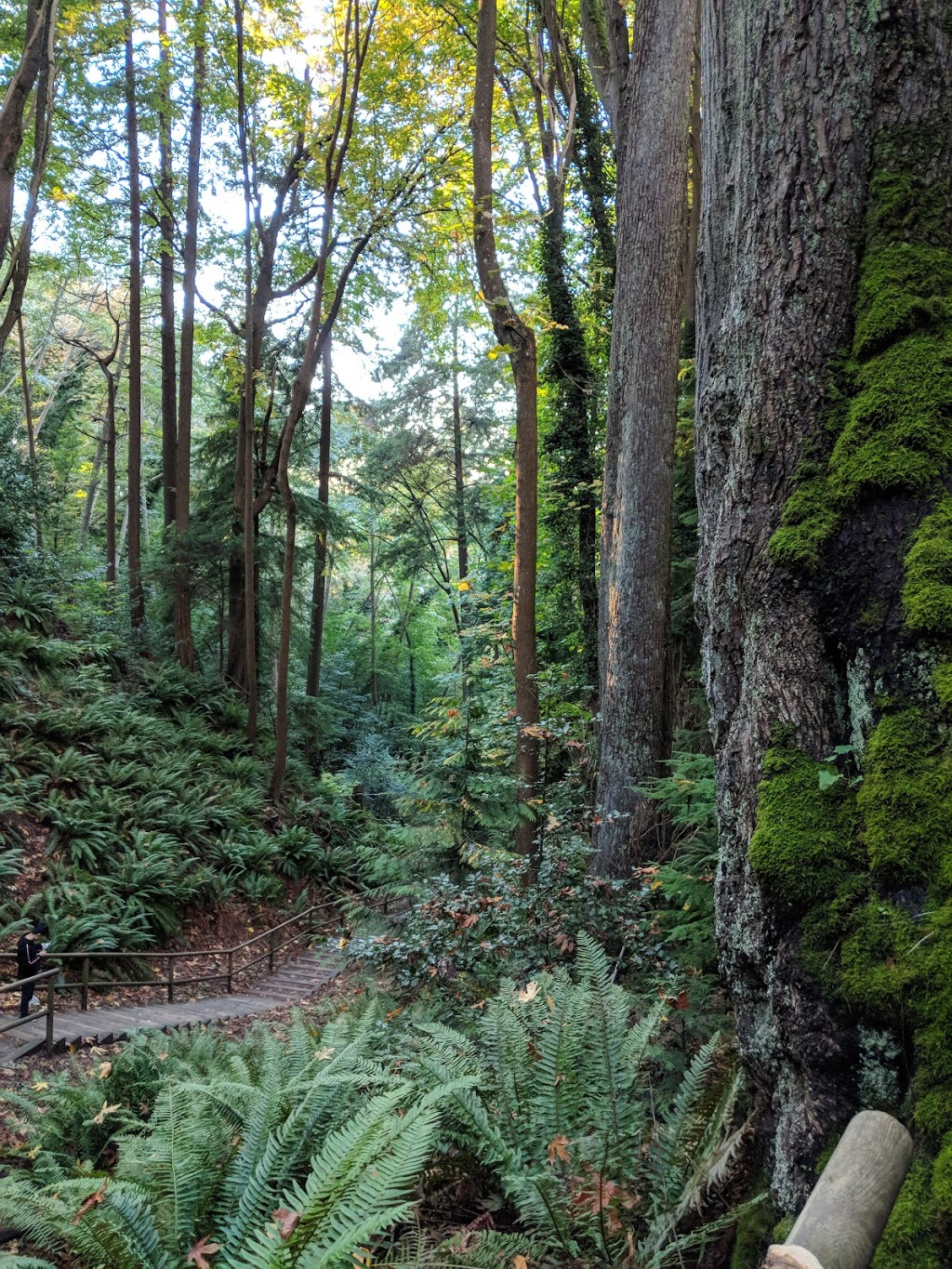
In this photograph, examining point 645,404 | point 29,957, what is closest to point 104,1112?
point 29,957

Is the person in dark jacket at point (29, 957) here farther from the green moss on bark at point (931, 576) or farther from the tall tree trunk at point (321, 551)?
the tall tree trunk at point (321, 551)

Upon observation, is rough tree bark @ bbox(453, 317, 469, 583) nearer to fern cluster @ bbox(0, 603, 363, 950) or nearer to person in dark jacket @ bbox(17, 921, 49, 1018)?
fern cluster @ bbox(0, 603, 363, 950)

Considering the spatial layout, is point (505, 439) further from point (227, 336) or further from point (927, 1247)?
point (927, 1247)

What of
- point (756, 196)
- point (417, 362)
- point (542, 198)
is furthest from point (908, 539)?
point (417, 362)

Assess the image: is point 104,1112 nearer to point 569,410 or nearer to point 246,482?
point 569,410

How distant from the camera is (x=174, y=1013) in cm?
917

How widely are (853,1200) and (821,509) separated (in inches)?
72.8

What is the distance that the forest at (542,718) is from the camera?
2236 mm

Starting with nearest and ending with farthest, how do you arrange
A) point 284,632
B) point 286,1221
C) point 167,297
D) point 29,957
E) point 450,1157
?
point 286,1221 < point 450,1157 < point 29,957 < point 284,632 < point 167,297

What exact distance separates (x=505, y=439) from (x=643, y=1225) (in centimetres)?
2245

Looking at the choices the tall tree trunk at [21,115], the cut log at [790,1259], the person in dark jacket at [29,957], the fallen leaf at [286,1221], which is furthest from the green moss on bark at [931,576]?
the person in dark jacket at [29,957]

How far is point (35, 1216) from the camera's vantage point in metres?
2.88

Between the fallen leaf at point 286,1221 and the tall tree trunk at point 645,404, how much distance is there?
14.8 ft

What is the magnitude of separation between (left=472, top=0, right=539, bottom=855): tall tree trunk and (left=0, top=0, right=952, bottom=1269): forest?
0.07 metres
